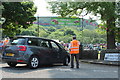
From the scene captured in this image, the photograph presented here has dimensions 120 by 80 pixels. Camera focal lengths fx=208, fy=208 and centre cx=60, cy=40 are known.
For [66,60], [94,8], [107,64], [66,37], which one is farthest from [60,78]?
[66,37]

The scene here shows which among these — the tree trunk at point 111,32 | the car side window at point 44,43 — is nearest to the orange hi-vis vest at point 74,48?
the car side window at point 44,43

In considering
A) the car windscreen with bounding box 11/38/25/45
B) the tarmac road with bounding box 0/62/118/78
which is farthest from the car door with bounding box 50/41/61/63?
the car windscreen with bounding box 11/38/25/45

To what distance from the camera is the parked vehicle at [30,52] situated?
955 cm

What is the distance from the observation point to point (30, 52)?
31.7 ft

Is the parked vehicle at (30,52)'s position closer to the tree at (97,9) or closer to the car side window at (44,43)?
the car side window at (44,43)

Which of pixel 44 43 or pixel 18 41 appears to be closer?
pixel 18 41

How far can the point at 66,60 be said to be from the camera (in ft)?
38.6

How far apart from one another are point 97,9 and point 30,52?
6.41m

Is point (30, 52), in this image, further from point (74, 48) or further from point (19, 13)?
point (19, 13)

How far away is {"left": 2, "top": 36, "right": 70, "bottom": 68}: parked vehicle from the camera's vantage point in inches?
376

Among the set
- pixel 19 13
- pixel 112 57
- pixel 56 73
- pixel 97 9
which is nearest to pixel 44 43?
pixel 56 73

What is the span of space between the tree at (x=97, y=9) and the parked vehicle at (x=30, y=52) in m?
4.66

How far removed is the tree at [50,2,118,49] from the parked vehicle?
15.3 ft

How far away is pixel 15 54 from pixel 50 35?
48433mm
